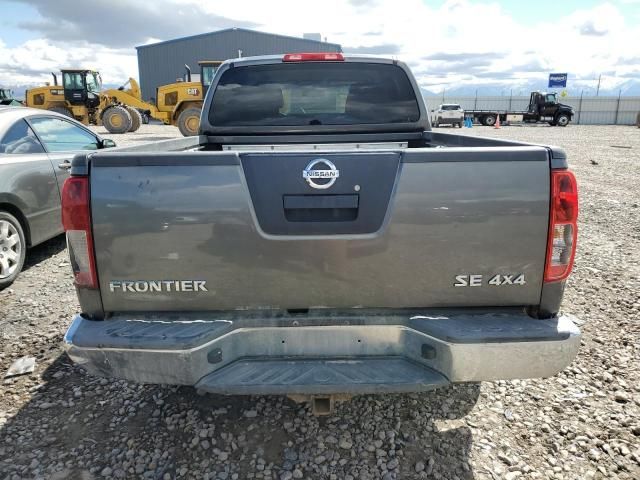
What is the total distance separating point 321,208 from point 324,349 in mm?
671

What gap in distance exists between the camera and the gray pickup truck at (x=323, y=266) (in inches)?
83.7

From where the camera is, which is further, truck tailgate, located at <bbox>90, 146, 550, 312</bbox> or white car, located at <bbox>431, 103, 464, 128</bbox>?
white car, located at <bbox>431, 103, 464, 128</bbox>

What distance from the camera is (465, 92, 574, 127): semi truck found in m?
40.1

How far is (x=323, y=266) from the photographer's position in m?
2.17

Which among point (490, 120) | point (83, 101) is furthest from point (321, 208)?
point (490, 120)

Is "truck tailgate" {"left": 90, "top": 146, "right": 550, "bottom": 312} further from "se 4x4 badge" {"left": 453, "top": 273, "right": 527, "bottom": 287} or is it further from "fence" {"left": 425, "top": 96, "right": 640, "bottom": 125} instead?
"fence" {"left": 425, "top": 96, "right": 640, "bottom": 125}

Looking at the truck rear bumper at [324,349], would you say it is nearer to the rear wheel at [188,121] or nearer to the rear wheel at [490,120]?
the rear wheel at [188,121]

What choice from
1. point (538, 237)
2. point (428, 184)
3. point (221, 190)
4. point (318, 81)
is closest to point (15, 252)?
point (318, 81)

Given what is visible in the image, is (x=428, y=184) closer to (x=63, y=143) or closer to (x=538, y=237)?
(x=538, y=237)

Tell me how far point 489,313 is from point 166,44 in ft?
175

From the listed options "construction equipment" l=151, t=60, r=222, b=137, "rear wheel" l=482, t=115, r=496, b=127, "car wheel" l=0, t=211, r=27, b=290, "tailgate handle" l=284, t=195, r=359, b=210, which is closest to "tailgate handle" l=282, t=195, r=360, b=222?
"tailgate handle" l=284, t=195, r=359, b=210

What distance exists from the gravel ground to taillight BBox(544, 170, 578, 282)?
3.59 feet

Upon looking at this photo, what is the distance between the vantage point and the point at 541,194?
7.00ft

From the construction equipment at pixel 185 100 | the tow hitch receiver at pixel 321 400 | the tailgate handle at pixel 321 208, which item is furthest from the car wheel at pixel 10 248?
the construction equipment at pixel 185 100
